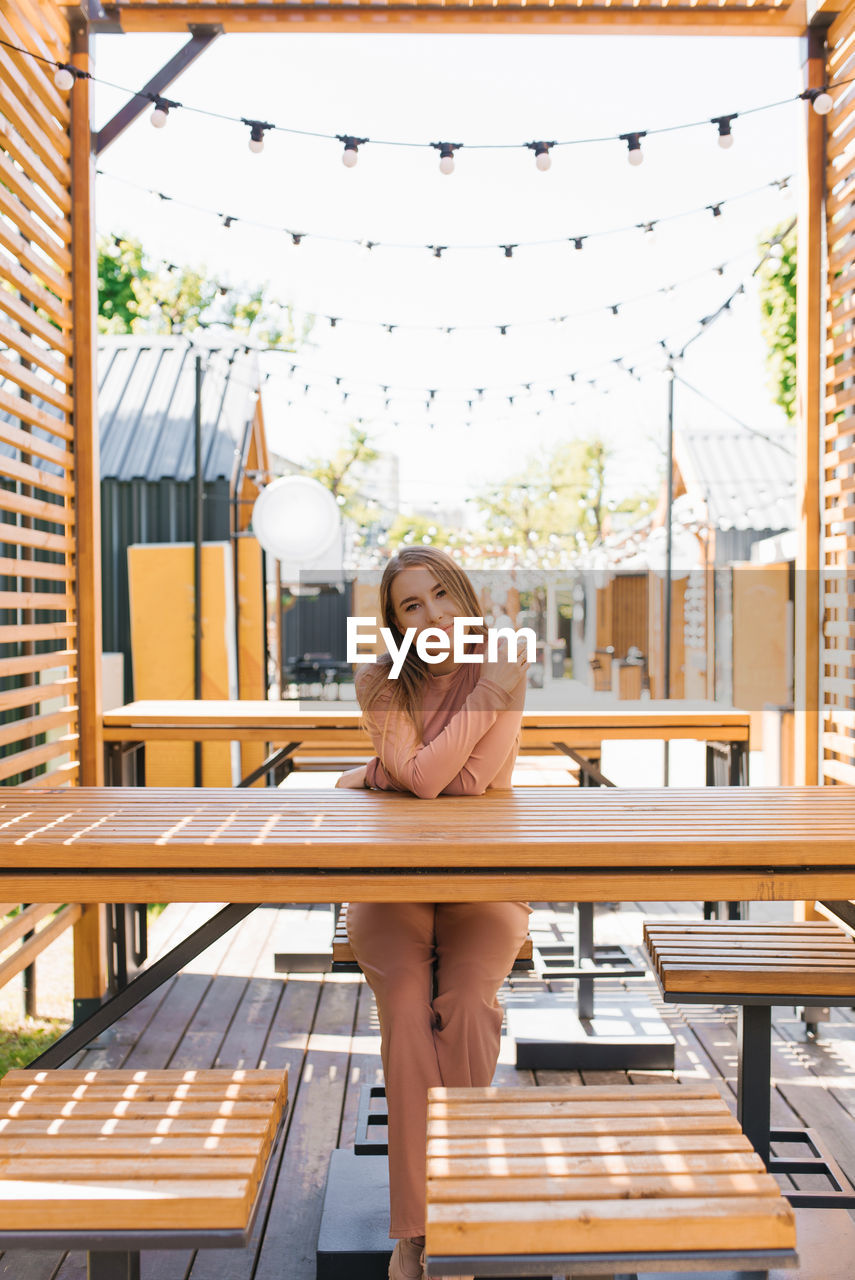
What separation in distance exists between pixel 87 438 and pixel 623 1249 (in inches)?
121

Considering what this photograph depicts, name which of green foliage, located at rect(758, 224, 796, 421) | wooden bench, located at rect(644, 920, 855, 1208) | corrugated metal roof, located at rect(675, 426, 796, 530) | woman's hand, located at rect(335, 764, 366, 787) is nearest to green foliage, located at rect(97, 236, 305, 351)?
corrugated metal roof, located at rect(675, 426, 796, 530)

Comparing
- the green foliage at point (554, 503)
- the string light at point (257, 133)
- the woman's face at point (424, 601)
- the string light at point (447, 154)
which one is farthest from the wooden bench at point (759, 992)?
the green foliage at point (554, 503)

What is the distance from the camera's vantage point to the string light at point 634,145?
3.55 meters

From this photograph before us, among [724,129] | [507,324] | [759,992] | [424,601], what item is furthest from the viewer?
[507,324]

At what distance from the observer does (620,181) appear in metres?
15.5

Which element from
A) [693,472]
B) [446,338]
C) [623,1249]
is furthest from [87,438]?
[693,472]

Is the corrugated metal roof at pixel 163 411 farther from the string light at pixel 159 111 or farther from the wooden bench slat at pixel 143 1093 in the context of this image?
the wooden bench slat at pixel 143 1093

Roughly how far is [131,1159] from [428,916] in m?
0.90

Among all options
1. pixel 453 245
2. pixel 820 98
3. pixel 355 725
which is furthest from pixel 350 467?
pixel 820 98

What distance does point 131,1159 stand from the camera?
1.44m

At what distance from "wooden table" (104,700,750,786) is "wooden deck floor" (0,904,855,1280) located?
836 mm

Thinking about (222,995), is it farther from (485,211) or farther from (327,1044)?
(485,211)

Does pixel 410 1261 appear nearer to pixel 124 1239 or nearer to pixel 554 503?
pixel 124 1239

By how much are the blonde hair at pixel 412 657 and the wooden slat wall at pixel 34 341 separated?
43.8 inches
